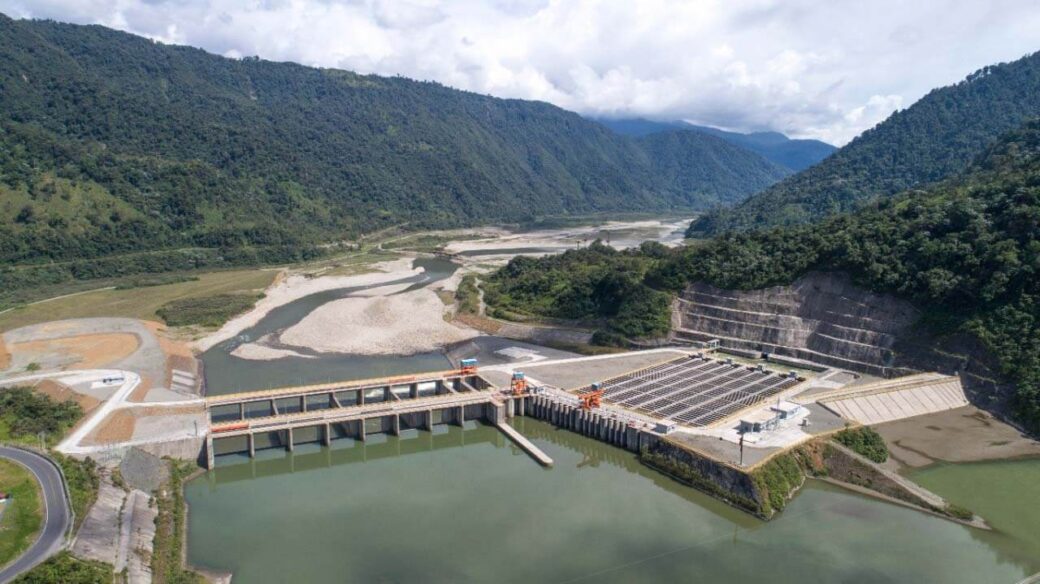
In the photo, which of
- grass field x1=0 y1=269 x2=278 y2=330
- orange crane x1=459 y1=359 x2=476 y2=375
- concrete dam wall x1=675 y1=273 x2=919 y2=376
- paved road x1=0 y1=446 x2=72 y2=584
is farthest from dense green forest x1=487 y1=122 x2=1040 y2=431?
paved road x1=0 y1=446 x2=72 y2=584

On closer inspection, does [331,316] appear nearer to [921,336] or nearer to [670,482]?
[670,482]

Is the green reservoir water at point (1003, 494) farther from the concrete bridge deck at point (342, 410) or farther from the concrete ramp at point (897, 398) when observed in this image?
the concrete bridge deck at point (342, 410)

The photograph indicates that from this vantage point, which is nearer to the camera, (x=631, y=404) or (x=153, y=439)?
(x=153, y=439)

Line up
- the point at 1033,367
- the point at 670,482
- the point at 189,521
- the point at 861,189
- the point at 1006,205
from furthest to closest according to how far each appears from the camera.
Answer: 1. the point at 861,189
2. the point at 1006,205
3. the point at 1033,367
4. the point at 670,482
5. the point at 189,521

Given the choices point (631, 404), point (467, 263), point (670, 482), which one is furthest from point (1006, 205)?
point (467, 263)

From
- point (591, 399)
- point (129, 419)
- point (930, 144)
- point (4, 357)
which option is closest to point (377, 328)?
point (4, 357)

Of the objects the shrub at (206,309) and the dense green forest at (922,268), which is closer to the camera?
the dense green forest at (922,268)

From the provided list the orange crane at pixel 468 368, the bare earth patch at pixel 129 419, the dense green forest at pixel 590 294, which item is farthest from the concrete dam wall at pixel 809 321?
the bare earth patch at pixel 129 419
